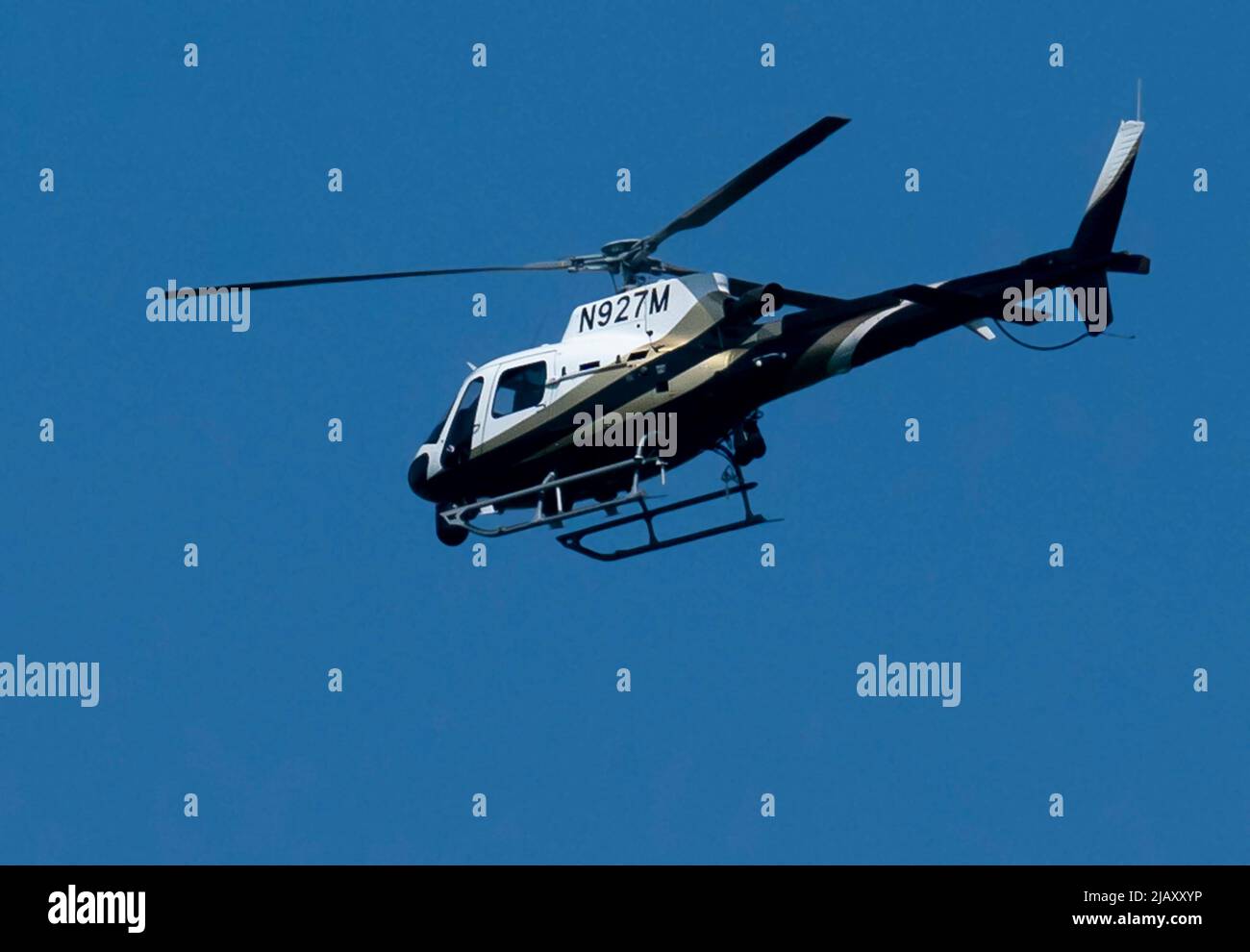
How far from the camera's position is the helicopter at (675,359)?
84.9ft

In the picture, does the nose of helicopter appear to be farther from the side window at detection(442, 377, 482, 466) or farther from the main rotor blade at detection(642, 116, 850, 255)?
the main rotor blade at detection(642, 116, 850, 255)

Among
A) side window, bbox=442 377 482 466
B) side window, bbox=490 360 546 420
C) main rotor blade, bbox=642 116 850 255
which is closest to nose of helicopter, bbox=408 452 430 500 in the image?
side window, bbox=442 377 482 466

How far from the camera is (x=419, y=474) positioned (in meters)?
29.1

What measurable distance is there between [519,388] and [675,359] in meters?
2.07

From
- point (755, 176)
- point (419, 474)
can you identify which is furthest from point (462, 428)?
point (755, 176)

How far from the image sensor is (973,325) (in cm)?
2641

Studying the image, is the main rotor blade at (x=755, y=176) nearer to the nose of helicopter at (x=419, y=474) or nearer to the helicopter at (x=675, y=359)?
the helicopter at (x=675, y=359)

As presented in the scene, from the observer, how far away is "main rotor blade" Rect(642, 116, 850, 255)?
23.9 m

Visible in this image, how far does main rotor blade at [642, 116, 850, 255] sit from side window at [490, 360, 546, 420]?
225 cm

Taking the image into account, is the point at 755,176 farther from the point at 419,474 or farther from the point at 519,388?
the point at 419,474

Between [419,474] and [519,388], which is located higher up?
[519,388]
